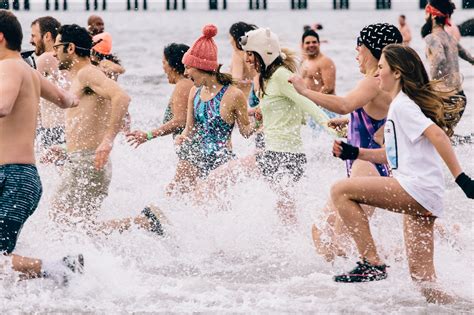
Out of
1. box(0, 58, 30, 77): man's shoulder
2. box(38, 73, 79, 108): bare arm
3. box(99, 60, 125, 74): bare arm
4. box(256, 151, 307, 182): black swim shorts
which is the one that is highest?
box(0, 58, 30, 77): man's shoulder

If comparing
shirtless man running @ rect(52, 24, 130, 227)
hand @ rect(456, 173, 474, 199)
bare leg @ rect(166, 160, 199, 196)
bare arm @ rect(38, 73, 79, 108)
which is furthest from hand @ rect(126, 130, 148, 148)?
hand @ rect(456, 173, 474, 199)

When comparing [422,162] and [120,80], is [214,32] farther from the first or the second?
[120,80]

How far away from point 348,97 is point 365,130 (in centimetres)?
44

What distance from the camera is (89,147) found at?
7551 mm

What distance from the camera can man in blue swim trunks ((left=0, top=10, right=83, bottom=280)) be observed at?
239 inches

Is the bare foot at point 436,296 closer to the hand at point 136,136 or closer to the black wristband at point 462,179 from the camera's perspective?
the black wristband at point 462,179

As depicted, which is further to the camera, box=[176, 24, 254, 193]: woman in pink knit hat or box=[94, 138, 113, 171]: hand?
box=[176, 24, 254, 193]: woman in pink knit hat

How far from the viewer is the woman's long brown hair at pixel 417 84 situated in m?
6.06

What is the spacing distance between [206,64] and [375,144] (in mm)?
1842

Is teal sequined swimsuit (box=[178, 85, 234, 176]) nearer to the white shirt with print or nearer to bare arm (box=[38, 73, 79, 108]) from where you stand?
bare arm (box=[38, 73, 79, 108])

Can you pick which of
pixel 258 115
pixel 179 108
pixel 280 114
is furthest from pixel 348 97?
pixel 179 108

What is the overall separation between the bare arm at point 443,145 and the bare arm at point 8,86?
2373 mm

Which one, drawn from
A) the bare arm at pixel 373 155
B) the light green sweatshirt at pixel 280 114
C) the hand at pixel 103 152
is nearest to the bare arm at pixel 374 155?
the bare arm at pixel 373 155

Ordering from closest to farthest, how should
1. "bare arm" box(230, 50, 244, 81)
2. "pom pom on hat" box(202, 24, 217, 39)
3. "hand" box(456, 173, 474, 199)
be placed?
1. "hand" box(456, 173, 474, 199)
2. "pom pom on hat" box(202, 24, 217, 39)
3. "bare arm" box(230, 50, 244, 81)
